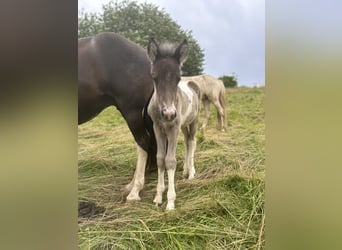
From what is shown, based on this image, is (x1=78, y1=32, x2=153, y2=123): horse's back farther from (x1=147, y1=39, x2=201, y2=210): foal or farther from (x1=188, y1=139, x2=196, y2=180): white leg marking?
(x1=188, y1=139, x2=196, y2=180): white leg marking

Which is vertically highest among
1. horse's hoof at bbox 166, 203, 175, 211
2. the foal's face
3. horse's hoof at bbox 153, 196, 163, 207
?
the foal's face

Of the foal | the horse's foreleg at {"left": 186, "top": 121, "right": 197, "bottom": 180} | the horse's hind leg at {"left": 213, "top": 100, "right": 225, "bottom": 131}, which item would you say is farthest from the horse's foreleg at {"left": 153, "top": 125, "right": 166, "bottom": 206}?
the horse's hind leg at {"left": 213, "top": 100, "right": 225, "bottom": 131}

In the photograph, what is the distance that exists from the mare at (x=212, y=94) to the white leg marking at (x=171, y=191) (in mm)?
232

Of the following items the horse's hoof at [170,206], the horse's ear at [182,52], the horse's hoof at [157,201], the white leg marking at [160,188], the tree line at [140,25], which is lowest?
the horse's hoof at [170,206]

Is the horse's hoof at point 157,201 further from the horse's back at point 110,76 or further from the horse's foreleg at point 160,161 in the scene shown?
the horse's back at point 110,76

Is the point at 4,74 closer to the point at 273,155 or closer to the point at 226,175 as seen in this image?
the point at 226,175

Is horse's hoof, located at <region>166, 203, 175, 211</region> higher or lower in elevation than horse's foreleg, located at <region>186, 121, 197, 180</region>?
lower

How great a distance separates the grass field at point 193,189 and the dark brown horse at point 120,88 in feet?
0.12

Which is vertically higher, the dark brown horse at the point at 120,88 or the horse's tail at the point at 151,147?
the dark brown horse at the point at 120,88

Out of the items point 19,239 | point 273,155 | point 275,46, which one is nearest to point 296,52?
point 275,46

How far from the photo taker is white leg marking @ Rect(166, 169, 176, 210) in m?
1.43

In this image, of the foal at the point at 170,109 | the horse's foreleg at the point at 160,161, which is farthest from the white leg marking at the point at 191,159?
the horse's foreleg at the point at 160,161

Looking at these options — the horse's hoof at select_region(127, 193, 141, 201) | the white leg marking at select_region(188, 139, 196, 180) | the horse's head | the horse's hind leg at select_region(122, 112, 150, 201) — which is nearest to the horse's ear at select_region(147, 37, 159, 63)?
the horse's head

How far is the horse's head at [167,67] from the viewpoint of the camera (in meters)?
1.40
